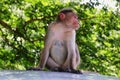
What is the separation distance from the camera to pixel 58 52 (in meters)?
4.76

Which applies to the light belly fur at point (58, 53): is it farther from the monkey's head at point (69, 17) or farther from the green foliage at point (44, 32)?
the green foliage at point (44, 32)

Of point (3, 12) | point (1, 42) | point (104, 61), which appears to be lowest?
point (104, 61)

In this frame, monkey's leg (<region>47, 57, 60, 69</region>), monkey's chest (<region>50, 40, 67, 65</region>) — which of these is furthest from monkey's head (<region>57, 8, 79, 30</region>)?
monkey's leg (<region>47, 57, 60, 69</region>)

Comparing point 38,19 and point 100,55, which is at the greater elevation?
point 38,19

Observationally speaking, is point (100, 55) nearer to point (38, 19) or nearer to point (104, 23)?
point (104, 23)

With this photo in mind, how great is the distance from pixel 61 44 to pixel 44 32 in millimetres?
3266

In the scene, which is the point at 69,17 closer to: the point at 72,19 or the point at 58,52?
the point at 72,19

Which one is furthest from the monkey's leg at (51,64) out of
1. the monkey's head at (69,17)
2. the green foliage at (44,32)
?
the green foliage at (44,32)

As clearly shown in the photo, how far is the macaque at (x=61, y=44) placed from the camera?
4.64 meters

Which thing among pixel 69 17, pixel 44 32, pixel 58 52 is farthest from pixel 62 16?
pixel 44 32

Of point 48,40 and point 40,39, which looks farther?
point 40,39

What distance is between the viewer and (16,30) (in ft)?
26.0

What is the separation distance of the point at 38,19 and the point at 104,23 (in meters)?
1.45

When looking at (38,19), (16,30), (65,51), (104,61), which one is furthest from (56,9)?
(65,51)
